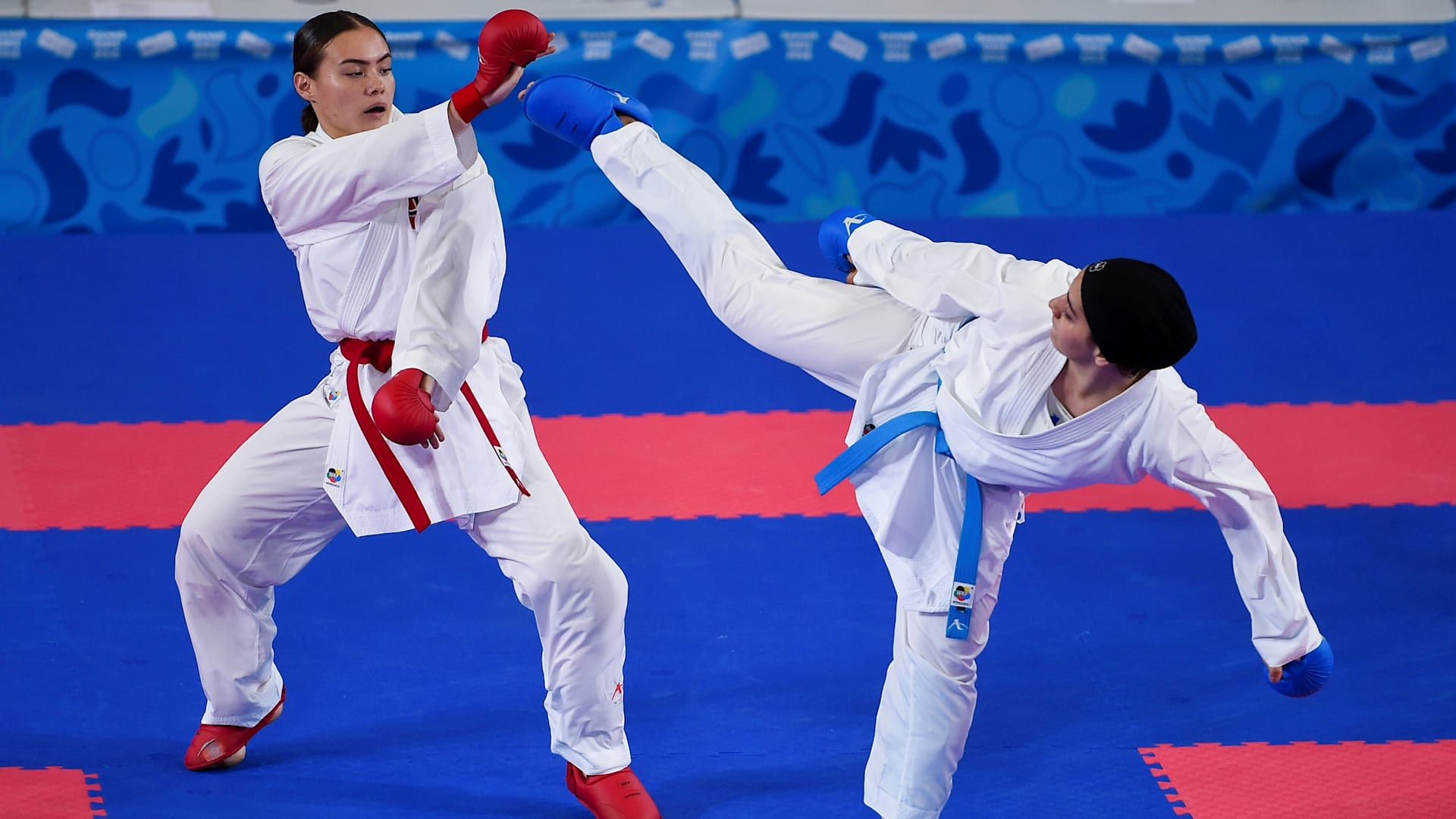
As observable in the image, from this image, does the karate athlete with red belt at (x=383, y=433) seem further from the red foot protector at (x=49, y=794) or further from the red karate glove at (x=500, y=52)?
the red foot protector at (x=49, y=794)

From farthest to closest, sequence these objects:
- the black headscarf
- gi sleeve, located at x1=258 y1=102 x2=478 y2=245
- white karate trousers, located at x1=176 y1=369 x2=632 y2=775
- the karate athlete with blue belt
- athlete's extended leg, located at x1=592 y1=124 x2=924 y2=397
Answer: white karate trousers, located at x1=176 y1=369 x2=632 y2=775 → athlete's extended leg, located at x1=592 y1=124 x2=924 y2=397 → gi sleeve, located at x1=258 y1=102 x2=478 y2=245 → the karate athlete with blue belt → the black headscarf

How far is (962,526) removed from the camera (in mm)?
3006

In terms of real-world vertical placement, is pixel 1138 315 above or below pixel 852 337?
above

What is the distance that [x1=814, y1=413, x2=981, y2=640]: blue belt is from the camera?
2947 mm

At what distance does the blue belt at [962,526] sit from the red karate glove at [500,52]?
102cm

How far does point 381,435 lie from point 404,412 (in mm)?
269

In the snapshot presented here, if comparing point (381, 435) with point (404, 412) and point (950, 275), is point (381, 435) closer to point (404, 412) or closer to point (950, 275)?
point (404, 412)

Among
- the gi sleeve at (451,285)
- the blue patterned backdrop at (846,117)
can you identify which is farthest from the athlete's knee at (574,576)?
the blue patterned backdrop at (846,117)

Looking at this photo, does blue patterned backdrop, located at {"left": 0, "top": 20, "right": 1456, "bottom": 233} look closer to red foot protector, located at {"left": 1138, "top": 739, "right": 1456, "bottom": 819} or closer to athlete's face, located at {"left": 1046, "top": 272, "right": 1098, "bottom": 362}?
red foot protector, located at {"left": 1138, "top": 739, "right": 1456, "bottom": 819}

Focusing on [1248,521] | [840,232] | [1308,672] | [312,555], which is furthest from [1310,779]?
[312,555]

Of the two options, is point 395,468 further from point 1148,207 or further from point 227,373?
point 1148,207

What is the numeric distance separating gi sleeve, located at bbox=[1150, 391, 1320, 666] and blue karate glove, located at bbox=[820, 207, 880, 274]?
33.1 inches

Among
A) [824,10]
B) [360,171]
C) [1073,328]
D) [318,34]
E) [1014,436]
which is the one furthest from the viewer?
[824,10]

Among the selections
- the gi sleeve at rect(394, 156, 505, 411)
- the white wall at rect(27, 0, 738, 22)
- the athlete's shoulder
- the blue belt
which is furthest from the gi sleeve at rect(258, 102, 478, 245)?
the white wall at rect(27, 0, 738, 22)
